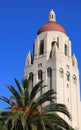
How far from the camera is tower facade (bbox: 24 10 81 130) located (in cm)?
7950

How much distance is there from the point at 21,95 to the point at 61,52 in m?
51.7

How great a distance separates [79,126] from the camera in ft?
265

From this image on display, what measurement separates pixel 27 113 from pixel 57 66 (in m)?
48.9

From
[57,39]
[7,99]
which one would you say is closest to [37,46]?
[57,39]

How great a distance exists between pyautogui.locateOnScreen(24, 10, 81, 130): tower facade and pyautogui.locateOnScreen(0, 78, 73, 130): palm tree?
43.3 m

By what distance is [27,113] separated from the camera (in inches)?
1262

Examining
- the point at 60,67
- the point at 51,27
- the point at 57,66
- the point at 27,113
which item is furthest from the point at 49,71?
the point at 27,113

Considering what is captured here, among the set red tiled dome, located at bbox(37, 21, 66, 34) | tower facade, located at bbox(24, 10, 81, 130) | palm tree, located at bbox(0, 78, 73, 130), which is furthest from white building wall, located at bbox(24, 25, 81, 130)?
palm tree, located at bbox(0, 78, 73, 130)

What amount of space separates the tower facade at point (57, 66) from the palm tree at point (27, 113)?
43.3 m

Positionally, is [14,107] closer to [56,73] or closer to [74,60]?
[56,73]

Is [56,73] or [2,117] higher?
[56,73]

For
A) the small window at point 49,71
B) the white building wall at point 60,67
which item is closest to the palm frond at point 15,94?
the white building wall at point 60,67

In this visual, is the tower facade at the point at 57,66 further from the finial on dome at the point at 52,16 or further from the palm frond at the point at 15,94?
the palm frond at the point at 15,94

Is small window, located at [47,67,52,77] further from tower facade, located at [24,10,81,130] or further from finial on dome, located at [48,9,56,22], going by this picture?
finial on dome, located at [48,9,56,22]
